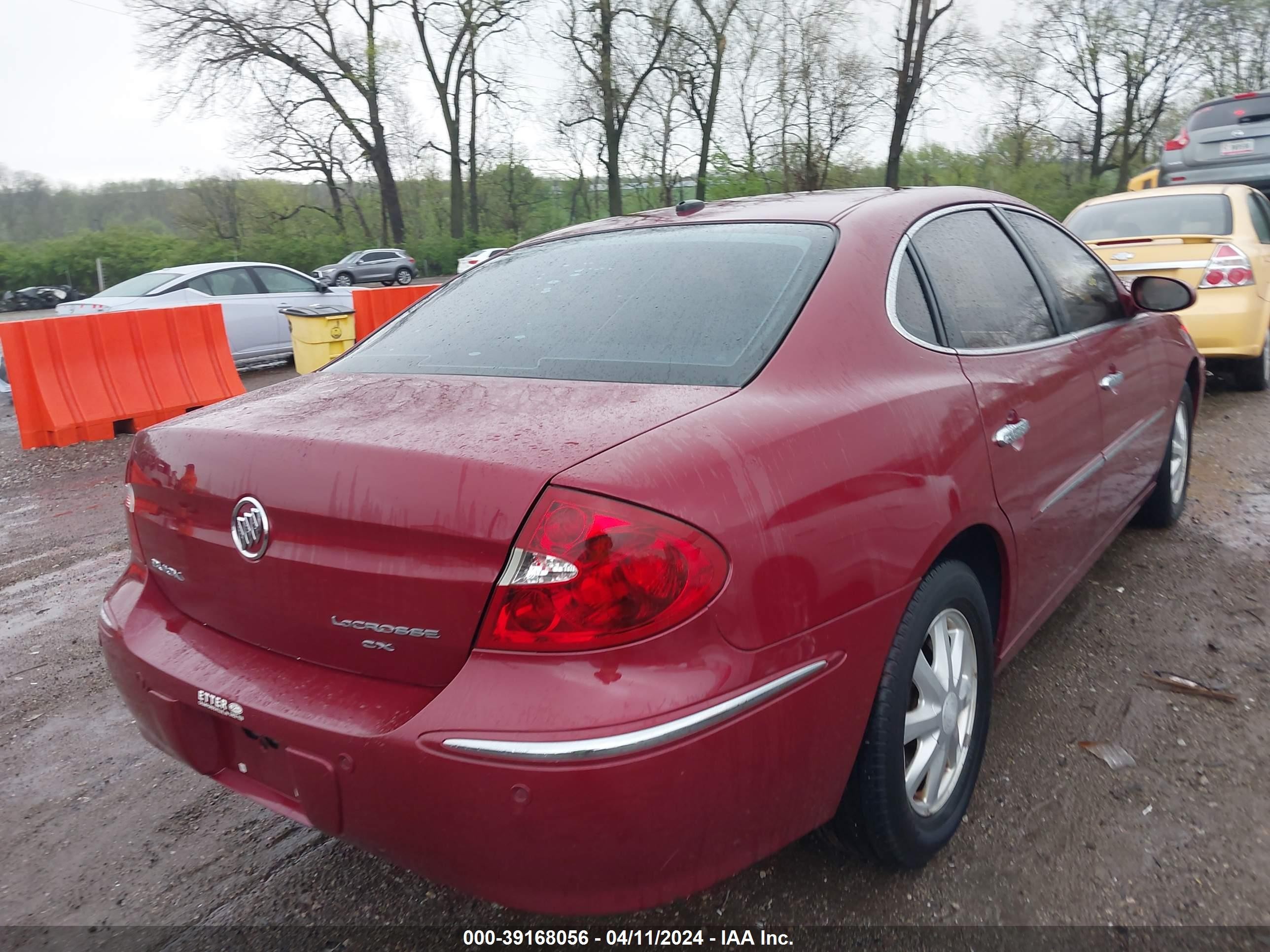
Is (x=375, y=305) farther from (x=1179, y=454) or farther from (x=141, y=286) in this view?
(x=1179, y=454)

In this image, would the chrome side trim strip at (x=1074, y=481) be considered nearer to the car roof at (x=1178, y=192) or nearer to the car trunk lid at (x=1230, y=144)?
the car roof at (x=1178, y=192)

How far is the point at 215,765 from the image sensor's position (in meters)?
2.04

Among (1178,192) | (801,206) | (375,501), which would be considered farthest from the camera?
(1178,192)

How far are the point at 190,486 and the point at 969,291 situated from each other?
205 cm

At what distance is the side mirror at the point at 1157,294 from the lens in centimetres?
369

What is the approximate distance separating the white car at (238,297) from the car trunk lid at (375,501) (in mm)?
9782

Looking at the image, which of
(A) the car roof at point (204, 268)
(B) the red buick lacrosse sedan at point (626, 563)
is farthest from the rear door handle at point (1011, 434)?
(A) the car roof at point (204, 268)

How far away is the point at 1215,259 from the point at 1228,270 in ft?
0.38

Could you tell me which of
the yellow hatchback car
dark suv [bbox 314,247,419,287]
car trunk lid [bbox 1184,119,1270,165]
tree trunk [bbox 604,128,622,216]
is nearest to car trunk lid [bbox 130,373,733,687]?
the yellow hatchback car

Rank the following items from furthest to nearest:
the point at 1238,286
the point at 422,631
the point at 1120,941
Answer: the point at 1238,286 < the point at 1120,941 < the point at 422,631

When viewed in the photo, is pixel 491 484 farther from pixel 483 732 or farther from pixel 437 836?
pixel 437 836

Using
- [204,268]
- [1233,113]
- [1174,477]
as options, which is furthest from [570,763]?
[1233,113]

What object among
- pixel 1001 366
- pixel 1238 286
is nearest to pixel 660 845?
pixel 1001 366

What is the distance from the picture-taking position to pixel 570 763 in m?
1.57
